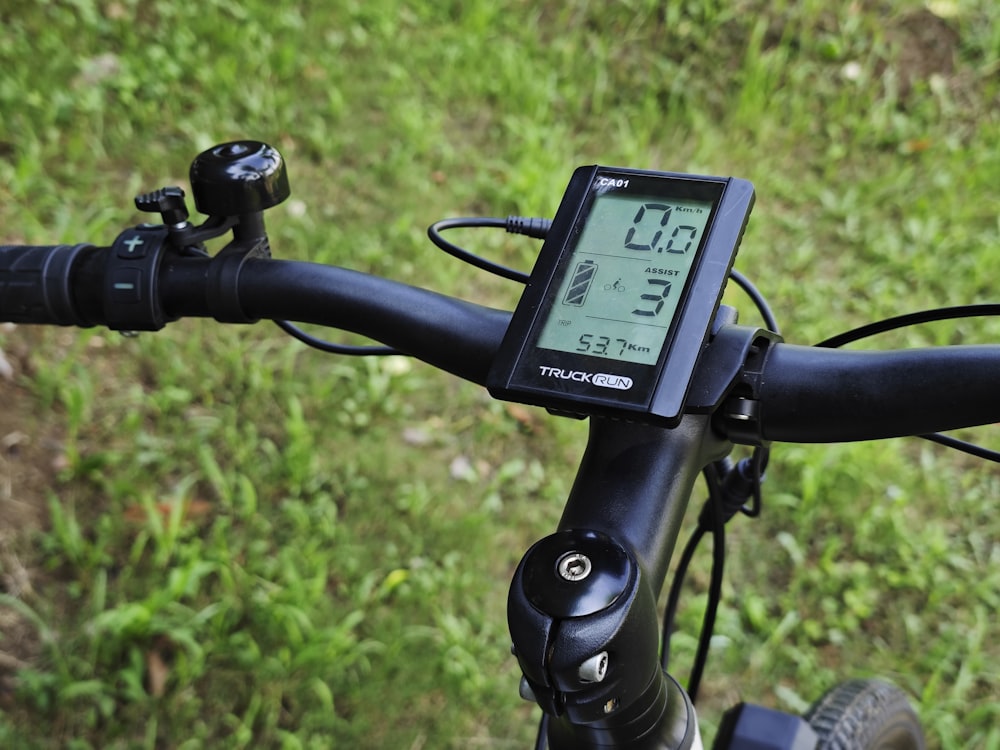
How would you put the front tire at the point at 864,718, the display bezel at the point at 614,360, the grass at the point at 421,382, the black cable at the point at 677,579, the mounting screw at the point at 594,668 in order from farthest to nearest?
1. the grass at the point at 421,382
2. the front tire at the point at 864,718
3. the black cable at the point at 677,579
4. the display bezel at the point at 614,360
5. the mounting screw at the point at 594,668

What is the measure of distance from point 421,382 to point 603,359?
91.1 inches

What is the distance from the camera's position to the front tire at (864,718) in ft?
5.86

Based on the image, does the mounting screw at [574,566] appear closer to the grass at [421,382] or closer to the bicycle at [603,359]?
the bicycle at [603,359]

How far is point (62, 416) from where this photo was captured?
2902mm

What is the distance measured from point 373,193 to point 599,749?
9.98 feet

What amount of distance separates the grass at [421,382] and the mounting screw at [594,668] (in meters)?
1.82

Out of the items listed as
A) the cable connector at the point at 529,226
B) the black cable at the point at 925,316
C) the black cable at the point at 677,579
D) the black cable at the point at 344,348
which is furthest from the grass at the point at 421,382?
the black cable at the point at 925,316

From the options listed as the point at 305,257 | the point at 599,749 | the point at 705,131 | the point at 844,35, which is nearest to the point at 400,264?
the point at 305,257

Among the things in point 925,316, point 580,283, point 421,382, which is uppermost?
point 421,382

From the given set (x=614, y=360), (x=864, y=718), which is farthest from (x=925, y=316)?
(x=864, y=718)

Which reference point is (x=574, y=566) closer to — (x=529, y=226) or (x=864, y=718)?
(x=529, y=226)

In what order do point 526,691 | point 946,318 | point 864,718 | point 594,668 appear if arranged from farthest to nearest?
point 864,718
point 946,318
point 526,691
point 594,668

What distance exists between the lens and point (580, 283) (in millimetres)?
961

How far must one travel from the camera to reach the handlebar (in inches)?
Result: 33.0
